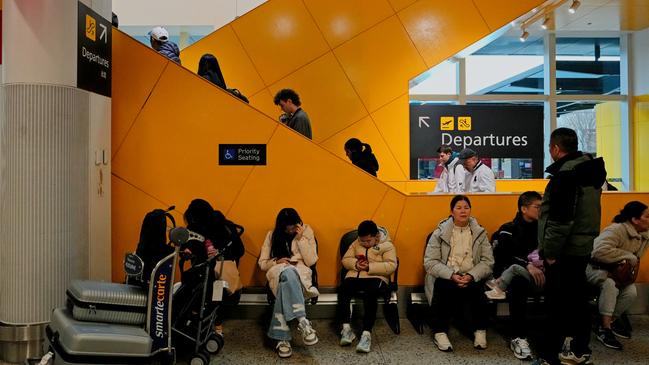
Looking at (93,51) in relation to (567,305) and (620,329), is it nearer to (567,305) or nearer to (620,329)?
(567,305)

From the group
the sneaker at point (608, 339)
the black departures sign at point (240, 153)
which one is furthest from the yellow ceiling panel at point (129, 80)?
the sneaker at point (608, 339)

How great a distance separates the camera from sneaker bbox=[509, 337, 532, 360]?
397 cm

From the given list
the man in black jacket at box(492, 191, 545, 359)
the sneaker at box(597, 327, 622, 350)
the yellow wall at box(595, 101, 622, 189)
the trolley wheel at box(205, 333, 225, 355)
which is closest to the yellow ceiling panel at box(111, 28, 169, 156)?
the trolley wheel at box(205, 333, 225, 355)

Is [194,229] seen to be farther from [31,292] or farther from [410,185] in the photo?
[410,185]

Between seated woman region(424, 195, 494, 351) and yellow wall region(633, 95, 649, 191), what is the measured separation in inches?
287

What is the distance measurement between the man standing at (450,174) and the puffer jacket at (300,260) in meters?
3.11

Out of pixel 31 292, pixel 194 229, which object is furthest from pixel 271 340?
pixel 31 292

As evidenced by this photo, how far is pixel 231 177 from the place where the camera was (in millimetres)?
4836

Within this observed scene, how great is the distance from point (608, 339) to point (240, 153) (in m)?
3.39

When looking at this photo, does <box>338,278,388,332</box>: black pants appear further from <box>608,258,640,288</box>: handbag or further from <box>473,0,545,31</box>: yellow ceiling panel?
<box>473,0,545,31</box>: yellow ceiling panel

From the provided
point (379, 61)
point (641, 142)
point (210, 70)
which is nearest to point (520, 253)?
point (210, 70)

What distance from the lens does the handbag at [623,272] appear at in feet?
14.2

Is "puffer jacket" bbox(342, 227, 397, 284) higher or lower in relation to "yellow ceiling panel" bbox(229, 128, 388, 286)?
lower

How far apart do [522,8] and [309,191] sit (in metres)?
4.75
